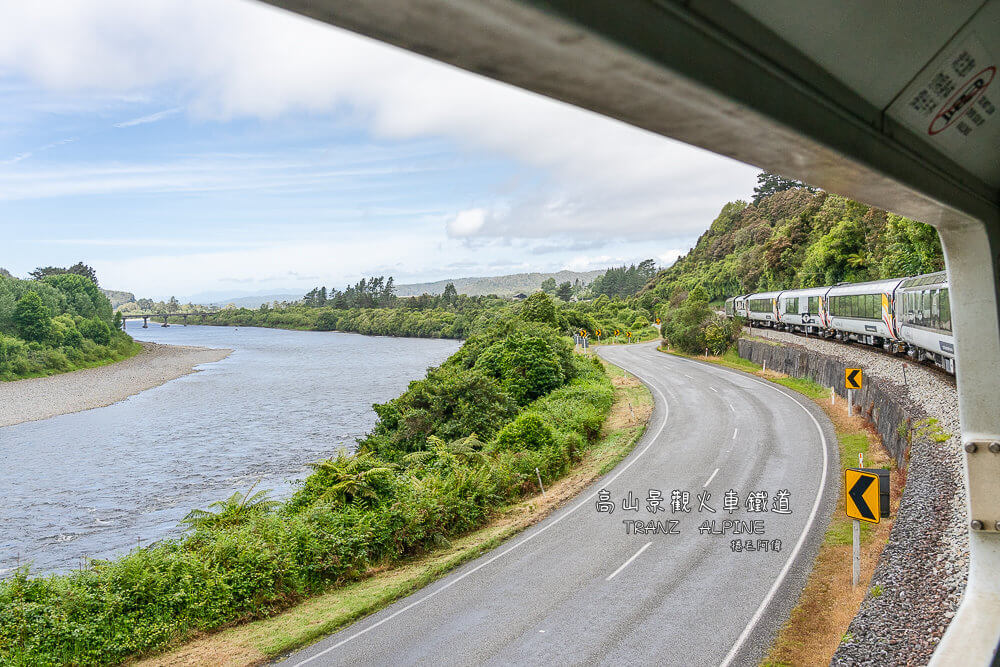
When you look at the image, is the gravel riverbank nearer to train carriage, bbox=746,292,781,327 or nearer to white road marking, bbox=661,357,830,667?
white road marking, bbox=661,357,830,667

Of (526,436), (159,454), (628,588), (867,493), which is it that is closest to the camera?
(867,493)

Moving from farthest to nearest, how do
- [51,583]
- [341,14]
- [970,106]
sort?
[51,583] → [970,106] → [341,14]

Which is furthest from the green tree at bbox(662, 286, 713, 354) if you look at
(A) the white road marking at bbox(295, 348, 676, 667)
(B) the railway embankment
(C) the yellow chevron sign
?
(C) the yellow chevron sign

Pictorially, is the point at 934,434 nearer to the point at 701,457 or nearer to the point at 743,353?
the point at 701,457

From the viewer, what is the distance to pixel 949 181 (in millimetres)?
4469

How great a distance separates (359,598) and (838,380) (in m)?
21.8

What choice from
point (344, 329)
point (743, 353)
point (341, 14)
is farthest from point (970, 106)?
point (344, 329)

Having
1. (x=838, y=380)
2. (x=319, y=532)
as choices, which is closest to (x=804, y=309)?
(x=838, y=380)

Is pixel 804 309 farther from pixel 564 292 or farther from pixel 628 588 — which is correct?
pixel 564 292

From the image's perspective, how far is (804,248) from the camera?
6122cm

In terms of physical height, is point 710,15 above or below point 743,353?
above

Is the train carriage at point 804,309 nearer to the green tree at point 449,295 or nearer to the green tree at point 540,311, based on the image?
the green tree at point 540,311

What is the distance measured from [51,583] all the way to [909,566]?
13838 mm

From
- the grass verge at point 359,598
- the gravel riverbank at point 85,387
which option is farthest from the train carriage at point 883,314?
the gravel riverbank at point 85,387
